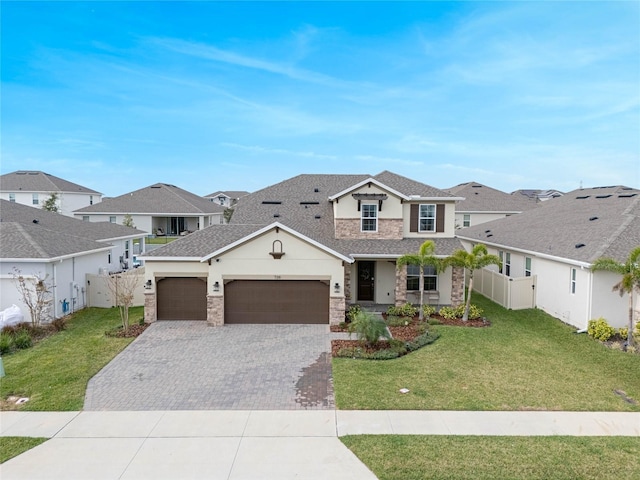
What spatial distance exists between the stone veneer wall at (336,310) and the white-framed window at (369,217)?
433cm

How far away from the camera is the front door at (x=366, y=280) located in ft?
63.1

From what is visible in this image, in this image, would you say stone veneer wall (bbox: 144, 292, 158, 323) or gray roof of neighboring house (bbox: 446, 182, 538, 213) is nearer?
stone veneer wall (bbox: 144, 292, 158, 323)

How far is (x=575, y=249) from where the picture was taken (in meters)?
16.0

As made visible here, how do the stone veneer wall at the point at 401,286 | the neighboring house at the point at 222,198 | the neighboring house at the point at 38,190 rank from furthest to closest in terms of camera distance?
the neighboring house at the point at 222,198, the neighboring house at the point at 38,190, the stone veneer wall at the point at 401,286

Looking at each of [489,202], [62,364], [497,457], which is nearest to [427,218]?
[497,457]

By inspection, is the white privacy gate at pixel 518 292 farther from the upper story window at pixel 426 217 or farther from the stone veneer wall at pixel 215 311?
the stone veneer wall at pixel 215 311

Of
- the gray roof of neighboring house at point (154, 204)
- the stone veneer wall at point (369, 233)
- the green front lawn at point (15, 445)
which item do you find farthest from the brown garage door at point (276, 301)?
the gray roof of neighboring house at point (154, 204)

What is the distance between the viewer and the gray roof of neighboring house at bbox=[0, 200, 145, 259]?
16406 millimetres

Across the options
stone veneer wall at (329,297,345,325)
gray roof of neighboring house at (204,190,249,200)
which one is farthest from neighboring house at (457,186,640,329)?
gray roof of neighboring house at (204,190,249,200)

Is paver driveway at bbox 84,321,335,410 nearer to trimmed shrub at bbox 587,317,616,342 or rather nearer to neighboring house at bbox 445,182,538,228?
trimmed shrub at bbox 587,317,616,342

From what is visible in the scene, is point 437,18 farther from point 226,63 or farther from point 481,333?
point 481,333

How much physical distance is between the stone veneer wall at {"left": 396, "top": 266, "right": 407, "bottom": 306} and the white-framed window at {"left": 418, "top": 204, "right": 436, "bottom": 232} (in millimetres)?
2860

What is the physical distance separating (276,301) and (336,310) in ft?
8.24

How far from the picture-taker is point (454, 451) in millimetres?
7332
